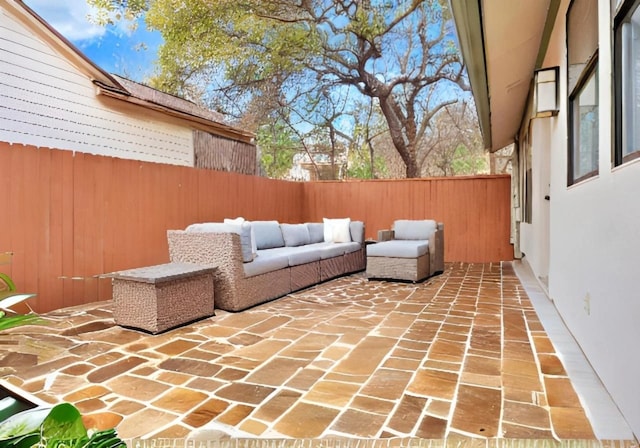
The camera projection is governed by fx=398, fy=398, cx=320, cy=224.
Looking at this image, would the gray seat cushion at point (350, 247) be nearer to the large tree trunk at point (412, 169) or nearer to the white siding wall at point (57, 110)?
the white siding wall at point (57, 110)

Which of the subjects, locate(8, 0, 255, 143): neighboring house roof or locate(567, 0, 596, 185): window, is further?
locate(8, 0, 255, 143): neighboring house roof

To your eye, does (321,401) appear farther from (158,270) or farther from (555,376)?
(158,270)

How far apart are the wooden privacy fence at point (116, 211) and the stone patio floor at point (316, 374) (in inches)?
22.2

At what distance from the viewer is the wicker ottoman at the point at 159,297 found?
3.20 meters

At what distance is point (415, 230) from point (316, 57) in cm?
1289

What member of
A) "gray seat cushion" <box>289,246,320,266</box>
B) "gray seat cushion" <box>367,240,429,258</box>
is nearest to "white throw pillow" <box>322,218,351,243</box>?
"gray seat cushion" <box>367,240,429,258</box>

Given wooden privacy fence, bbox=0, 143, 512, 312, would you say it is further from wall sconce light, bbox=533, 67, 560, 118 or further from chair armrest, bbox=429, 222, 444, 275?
wall sconce light, bbox=533, 67, 560, 118

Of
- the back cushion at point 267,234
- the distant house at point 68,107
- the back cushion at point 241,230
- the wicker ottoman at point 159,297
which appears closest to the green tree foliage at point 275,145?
the distant house at point 68,107

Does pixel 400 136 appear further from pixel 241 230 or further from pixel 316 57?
pixel 241 230

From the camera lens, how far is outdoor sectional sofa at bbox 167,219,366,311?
393cm

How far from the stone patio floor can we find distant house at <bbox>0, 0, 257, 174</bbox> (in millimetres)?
3493

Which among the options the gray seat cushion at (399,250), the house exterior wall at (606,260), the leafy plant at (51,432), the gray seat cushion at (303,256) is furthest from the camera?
the gray seat cushion at (399,250)

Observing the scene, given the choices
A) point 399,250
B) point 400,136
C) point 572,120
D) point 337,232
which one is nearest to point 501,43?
point 572,120

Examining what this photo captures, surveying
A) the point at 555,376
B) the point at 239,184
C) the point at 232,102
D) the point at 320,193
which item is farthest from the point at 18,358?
the point at 232,102
